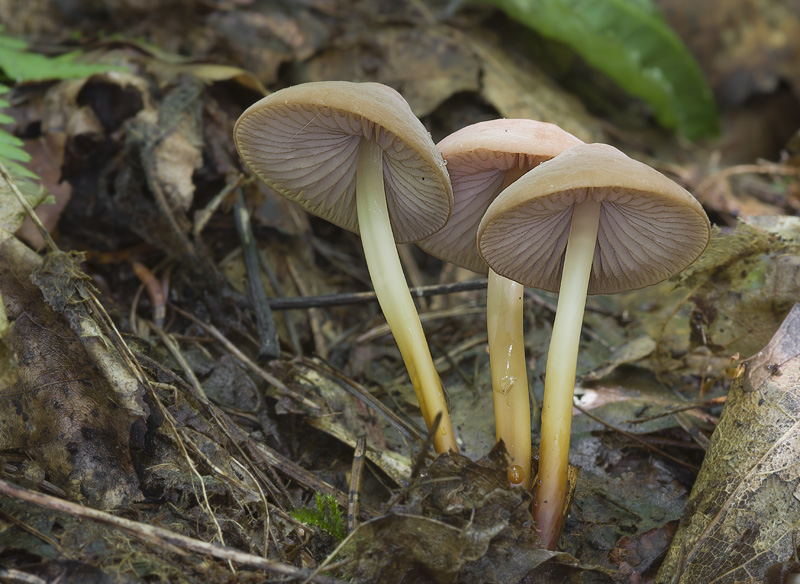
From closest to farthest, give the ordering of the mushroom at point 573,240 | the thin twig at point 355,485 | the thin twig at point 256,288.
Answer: the mushroom at point 573,240 → the thin twig at point 355,485 → the thin twig at point 256,288

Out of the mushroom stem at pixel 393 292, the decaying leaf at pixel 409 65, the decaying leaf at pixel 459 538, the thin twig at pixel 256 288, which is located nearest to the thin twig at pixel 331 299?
the thin twig at pixel 256 288

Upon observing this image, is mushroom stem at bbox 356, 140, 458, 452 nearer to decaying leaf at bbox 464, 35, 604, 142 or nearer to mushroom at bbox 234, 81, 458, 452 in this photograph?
mushroom at bbox 234, 81, 458, 452

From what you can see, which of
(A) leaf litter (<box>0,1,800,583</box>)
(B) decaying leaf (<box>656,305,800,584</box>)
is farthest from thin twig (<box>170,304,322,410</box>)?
(B) decaying leaf (<box>656,305,800,584</box>)

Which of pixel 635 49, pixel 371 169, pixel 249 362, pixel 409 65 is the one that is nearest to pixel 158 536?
pixel 249 362

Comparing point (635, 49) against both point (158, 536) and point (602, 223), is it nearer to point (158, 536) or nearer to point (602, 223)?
point (602, 223)

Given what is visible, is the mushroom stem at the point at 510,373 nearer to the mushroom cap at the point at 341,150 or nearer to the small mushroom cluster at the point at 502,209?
the small mushroom cluster at the point at 502,209
